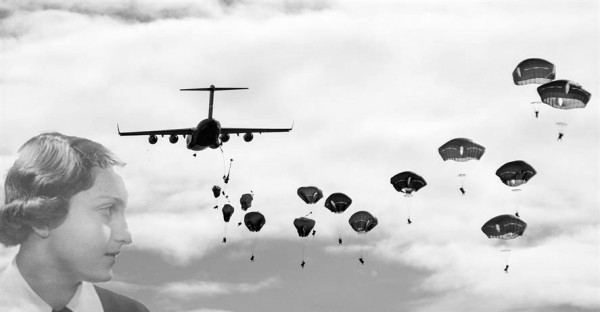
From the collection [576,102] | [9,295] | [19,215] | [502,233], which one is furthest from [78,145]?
[502,233]

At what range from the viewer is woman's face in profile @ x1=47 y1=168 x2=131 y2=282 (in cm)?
766

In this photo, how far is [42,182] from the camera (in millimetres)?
7484

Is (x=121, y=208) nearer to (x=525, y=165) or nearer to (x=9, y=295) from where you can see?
(x=9, y=295)

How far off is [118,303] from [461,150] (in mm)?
44376

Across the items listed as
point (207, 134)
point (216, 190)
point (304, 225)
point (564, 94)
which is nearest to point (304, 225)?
point (304, 225)

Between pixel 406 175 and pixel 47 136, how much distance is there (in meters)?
48.8

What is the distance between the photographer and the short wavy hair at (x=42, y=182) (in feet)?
24.5

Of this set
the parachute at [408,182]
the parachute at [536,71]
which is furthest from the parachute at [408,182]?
the parachute at [536,71]

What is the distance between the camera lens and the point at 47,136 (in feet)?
25.1

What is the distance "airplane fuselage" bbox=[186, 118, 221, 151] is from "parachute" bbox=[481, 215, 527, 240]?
63.2 feet

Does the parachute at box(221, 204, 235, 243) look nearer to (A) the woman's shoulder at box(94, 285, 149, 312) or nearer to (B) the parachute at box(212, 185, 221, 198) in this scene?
(B) the parachute at box(212, 185, 221, 198)

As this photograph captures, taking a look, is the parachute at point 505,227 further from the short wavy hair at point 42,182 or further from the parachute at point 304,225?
the short wavy hair at point 42,182

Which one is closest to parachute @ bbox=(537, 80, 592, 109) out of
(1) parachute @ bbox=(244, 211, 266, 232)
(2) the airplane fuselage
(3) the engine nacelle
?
(2) the airplane fuselage

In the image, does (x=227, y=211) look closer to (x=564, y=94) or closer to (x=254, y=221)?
(x=254, y=221)
